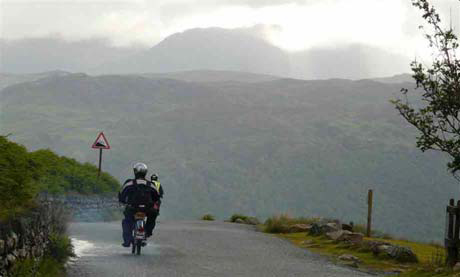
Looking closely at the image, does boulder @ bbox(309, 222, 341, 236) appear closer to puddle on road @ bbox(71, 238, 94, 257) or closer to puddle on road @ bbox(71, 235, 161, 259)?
puddle on road @ bbox(71, 235, 161, 259)

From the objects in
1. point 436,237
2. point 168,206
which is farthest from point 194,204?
point 436,237

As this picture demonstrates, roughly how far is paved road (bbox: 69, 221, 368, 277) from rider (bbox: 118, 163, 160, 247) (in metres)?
0.62

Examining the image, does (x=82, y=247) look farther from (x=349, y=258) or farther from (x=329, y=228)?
(x=329, y=228)

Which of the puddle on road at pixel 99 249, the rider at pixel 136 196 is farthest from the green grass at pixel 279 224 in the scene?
the rider at pixel 136 196

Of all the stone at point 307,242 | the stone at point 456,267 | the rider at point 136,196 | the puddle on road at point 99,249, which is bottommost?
the stone at point 307,242

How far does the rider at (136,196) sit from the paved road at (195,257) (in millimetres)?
621

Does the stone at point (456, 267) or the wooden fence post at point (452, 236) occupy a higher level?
the wooden fence post at point (452, 236)

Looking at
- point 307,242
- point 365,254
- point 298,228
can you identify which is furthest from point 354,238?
point 298,228

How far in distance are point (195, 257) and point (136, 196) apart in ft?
6.50

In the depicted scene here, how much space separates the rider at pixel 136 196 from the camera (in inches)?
676

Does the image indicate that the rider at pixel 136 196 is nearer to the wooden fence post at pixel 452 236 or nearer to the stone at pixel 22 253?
the stone at pixel 22 253

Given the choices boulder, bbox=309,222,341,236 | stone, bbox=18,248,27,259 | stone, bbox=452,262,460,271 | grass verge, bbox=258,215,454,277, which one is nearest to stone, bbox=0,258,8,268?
stone, bbox=18,248,27,259

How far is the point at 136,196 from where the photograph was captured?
1714cm

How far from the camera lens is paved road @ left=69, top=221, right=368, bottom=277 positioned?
14938 millimetres
